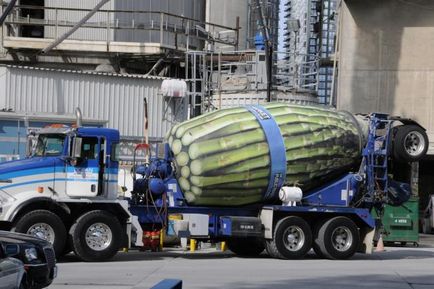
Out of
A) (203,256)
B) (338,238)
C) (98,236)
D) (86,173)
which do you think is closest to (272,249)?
(338,238)

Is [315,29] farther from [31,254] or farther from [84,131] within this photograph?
[31,254]

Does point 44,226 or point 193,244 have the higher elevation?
point 44,226

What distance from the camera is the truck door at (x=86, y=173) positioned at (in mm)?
17391

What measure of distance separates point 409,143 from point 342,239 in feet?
9.56

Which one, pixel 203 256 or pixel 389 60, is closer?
pixel 203 256

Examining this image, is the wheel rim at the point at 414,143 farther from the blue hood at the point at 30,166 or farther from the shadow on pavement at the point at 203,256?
the blue hood at the point at 30,166

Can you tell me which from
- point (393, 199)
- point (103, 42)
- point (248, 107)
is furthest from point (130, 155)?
point (393, 199)

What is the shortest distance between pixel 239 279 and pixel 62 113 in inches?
549

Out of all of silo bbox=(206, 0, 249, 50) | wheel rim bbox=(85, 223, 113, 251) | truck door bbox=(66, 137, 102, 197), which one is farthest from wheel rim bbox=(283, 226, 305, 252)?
silo bbox=(206, 0, 249, 50)

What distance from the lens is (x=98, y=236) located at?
1739 centimetres

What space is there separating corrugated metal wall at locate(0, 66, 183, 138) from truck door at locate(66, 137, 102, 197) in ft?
31.0

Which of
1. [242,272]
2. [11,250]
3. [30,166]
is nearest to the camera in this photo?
[11,250]

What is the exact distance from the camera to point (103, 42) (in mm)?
30297

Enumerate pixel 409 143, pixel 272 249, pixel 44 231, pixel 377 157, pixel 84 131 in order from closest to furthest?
pixel 44 231 → pixel 84 131 → pixel 272 249 → pixel 377 157 → pixel 409 143
